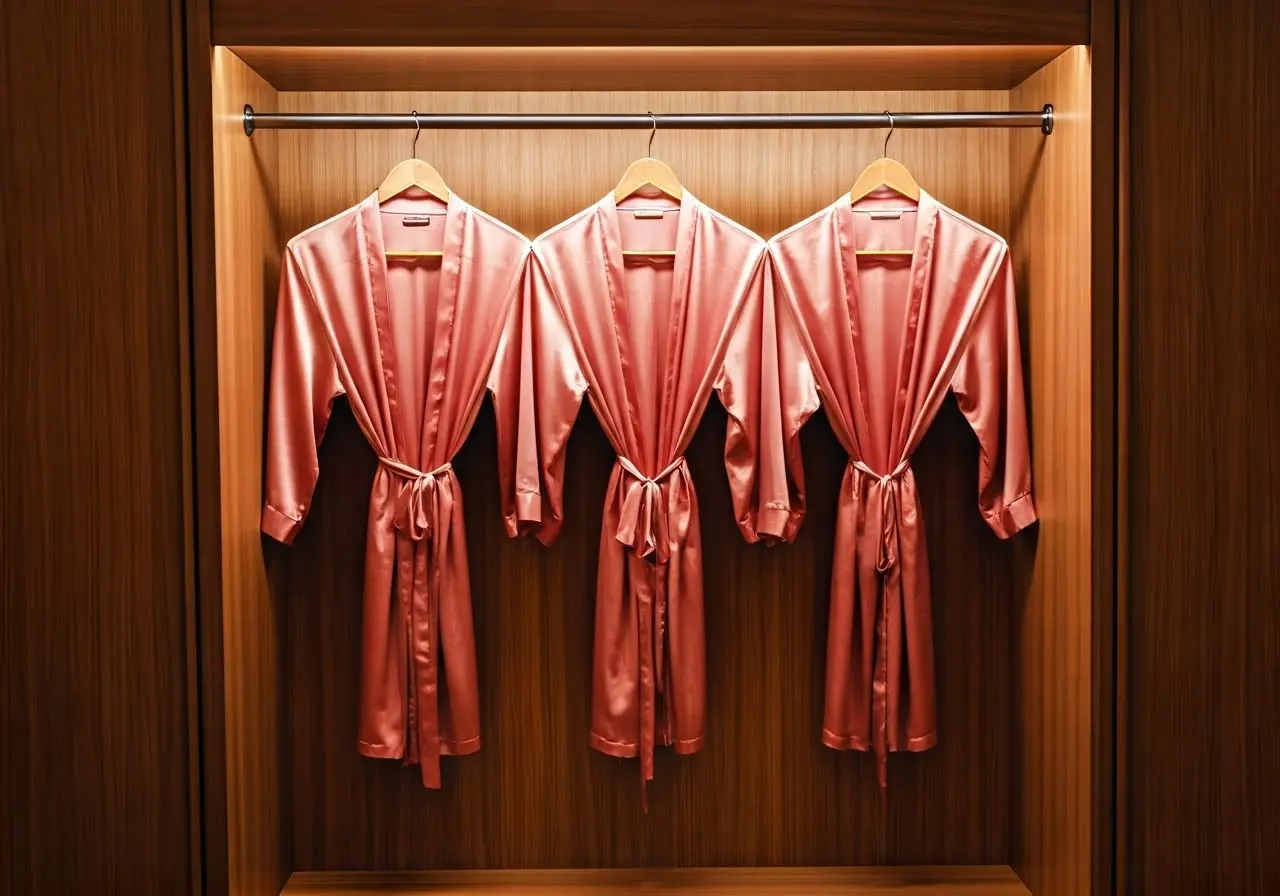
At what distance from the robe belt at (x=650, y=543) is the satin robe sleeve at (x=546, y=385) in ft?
0.50

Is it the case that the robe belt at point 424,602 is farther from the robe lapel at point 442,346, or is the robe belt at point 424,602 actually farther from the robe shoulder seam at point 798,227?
the robe shoulder seam at point 798,227

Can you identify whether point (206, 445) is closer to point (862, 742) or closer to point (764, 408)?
point (764, 408)

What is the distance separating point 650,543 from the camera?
2.34 meters

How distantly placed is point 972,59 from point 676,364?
865mm

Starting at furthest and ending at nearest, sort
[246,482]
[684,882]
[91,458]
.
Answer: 1. [684,882]
2. [246,482]
3. [91,458]

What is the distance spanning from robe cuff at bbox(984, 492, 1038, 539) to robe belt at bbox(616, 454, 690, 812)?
68 cm

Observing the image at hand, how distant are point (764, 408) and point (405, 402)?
0.77 m

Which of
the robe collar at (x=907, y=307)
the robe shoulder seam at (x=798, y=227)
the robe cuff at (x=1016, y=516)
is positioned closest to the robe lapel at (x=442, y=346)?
the robe shoulder seam at (x=798, y=227)

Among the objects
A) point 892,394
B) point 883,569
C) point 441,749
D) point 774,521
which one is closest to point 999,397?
point 892,394

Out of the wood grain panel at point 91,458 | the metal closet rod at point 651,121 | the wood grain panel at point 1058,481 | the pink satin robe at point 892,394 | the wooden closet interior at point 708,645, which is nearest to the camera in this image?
the wood grain panel at point 91,458

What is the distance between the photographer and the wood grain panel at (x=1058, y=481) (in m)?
2.13
